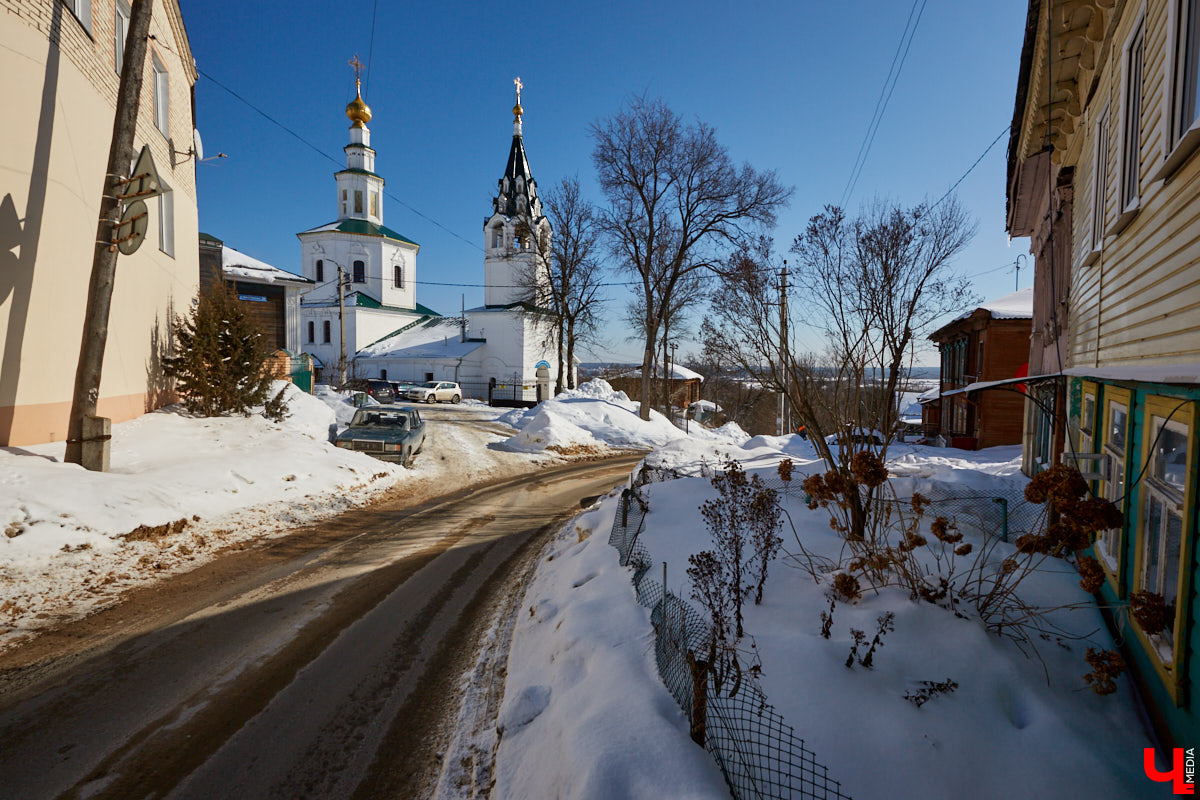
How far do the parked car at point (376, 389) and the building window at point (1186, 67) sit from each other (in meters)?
31.9

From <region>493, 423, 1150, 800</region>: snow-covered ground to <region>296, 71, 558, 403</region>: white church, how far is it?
40399 mm

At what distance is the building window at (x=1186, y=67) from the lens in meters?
3.67

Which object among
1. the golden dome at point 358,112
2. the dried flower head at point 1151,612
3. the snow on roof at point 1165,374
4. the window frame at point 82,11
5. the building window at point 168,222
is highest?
the golden dome at point 358,112

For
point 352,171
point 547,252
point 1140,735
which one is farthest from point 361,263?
point 1140,735

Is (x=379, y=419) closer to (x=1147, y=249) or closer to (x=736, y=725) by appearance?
(x=736, y=725)

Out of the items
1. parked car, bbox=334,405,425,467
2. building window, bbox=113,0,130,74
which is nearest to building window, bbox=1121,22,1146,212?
parked car, bbox=334,405,425,467

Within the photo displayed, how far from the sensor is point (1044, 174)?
1017cm

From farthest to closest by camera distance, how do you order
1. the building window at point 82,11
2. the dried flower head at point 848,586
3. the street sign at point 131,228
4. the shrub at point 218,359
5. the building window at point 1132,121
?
the shrub at point 218,359, the building window at point 82,11, the street sign at point 131,228, the building window at point 1132,121, the dried flower head at point 848,586

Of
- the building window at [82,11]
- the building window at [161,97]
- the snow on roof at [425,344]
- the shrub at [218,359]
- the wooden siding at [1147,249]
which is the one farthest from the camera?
the snow on roof at [425,344]

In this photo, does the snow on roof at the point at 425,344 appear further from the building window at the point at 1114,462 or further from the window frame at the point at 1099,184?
the building window at the point at 1114,462

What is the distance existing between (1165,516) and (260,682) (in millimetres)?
6303

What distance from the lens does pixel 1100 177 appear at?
643 centimetres

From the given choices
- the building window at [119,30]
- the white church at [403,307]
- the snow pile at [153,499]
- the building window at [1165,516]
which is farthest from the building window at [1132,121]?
the white church at [403,307]

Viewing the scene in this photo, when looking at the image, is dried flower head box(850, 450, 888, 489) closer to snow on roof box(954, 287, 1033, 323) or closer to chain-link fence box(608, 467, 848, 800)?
chain-link fence box(608, 467, 848, 800)
